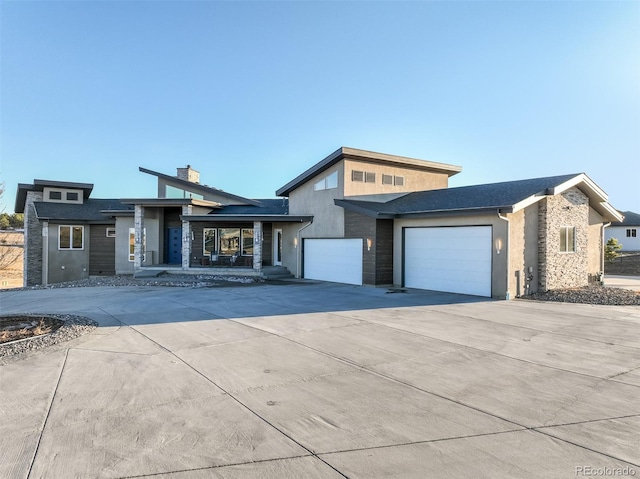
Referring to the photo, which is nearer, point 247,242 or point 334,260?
point 334,260

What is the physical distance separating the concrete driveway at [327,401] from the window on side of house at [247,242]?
1427 cm

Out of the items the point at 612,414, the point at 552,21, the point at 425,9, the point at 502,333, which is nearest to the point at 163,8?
the point at 425,9

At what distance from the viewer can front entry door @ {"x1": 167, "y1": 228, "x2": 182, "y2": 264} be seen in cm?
2380

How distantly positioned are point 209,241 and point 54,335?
53.8 feet

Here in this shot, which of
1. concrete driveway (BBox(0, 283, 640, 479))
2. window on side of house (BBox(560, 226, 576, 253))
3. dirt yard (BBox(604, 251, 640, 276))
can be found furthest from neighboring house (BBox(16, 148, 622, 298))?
dirt yard (BBox(604, 251, 640, 276))

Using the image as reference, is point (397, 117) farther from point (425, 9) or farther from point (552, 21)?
point (552, 21)

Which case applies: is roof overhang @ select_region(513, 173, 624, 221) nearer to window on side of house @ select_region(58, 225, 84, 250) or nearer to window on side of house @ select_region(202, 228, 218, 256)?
window on side of house @ select_region(202, 228, 218, 256)

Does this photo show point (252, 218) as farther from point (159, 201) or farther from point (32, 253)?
point (32, 253)

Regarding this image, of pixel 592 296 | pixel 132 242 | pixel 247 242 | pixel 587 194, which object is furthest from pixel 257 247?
pixel 587 194

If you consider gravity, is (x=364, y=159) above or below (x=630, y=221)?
above

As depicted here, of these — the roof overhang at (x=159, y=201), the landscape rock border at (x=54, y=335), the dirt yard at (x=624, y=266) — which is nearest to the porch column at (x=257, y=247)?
the roof overhang at (x=159, y=201)

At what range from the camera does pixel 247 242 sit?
2344 centimetres

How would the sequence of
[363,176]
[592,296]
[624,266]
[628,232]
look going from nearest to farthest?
[592,296] < [363,176] < [624,266] < [628,232]

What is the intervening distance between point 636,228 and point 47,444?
163ft
